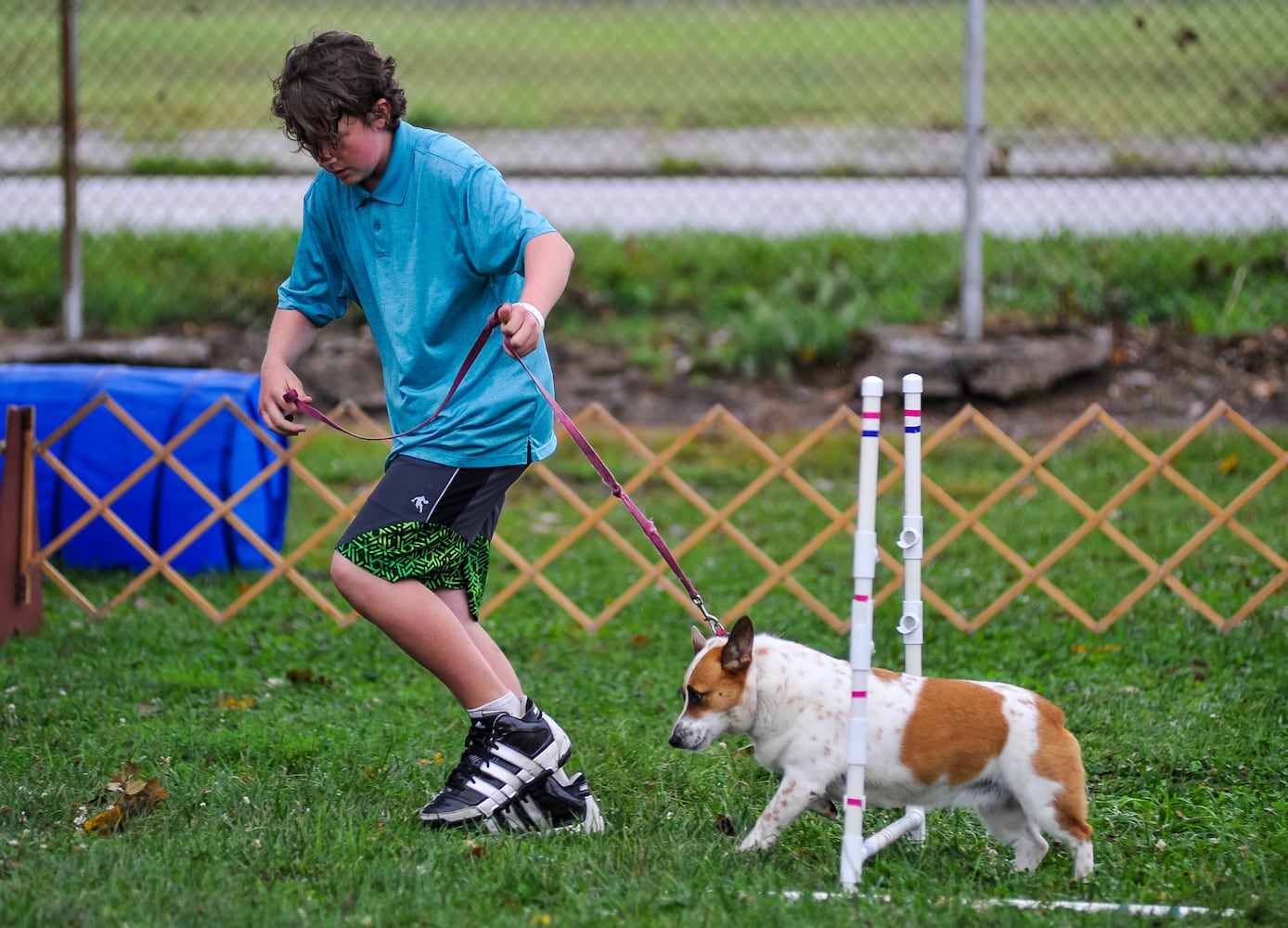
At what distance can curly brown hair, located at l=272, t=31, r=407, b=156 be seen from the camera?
2893 mm

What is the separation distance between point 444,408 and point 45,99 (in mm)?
6771

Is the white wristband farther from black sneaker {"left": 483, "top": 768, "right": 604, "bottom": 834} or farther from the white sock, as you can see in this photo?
black sneaker {"left": 483, "top": 768, "right": 604, "bottom": 834}

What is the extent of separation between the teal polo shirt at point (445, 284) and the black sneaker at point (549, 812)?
0.78 m

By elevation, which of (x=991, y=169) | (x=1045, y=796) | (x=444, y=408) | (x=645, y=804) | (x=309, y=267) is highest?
(x=991, y=169)

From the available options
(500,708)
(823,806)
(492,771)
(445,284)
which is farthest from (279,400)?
(823,806)

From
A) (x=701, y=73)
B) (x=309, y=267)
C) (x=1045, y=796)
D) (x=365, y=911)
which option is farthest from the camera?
(x=701, y=73)

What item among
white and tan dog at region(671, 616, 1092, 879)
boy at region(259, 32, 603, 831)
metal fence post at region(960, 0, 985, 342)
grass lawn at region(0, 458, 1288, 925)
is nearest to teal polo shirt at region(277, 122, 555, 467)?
boy at region(259, 32, 603, 831)

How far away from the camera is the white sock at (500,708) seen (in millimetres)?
3148

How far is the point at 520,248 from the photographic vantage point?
3.01 meters

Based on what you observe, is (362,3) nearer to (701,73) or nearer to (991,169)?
(701,73)

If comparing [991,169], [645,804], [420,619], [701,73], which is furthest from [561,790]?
[701,73]

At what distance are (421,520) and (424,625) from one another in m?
0.24

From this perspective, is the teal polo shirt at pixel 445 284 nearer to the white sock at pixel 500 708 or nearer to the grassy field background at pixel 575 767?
the white sock at pixel 500 708

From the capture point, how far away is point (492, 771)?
3135 mm
